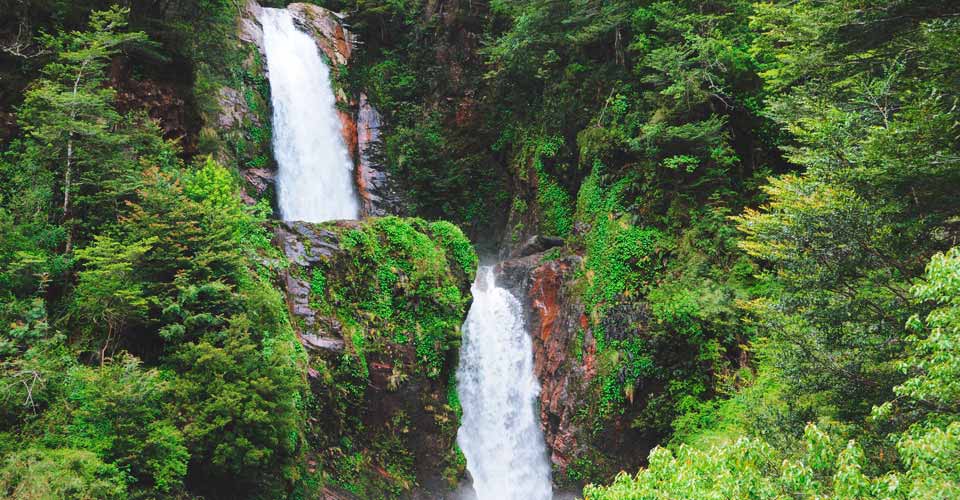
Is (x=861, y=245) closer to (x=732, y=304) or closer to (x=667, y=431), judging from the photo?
(x=732, y=304)

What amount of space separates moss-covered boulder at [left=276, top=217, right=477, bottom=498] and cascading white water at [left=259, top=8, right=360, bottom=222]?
7.33 metres

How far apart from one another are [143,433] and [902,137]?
11756mm

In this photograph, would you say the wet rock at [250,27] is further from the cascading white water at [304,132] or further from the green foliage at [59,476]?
the green foliage at [59,476]

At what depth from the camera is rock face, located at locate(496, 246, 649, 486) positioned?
17562 mm

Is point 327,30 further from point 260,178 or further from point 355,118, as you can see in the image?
point 260,178

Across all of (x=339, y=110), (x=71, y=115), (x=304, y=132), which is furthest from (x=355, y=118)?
(x=71, y=115)

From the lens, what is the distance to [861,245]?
9.15 metres

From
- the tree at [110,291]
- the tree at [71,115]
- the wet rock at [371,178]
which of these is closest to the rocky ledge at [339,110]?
the wet rock at [371,178]

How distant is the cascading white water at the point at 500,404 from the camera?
18300mm

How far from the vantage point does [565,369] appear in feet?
62.7

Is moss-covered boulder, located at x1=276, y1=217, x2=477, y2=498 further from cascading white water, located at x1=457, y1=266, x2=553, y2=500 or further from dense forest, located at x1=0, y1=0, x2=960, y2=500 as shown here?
cascading white water, located at x1=457, y1=266, x2=553, y2=500

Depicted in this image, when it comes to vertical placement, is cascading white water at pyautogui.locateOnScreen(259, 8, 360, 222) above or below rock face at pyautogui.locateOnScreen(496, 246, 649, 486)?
above

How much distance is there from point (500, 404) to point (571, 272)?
5190mm

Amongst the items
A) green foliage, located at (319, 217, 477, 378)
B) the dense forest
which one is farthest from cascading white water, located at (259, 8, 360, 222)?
green foliage, located at (319, 217, 477, 378)
